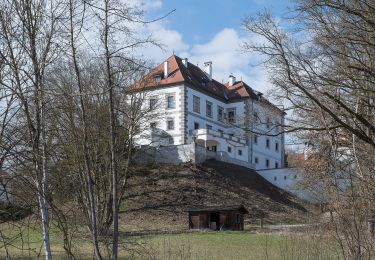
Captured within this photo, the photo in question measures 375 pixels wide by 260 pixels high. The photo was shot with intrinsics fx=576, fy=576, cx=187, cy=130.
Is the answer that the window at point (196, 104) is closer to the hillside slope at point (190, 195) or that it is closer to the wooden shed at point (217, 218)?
the hillside slope at point (190, 195)

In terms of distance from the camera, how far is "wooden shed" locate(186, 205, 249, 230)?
1383 inches

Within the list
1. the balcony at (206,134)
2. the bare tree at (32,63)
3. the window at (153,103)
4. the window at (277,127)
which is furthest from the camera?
the balcony at (206,134)

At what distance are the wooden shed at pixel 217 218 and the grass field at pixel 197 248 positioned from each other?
23.9 feet

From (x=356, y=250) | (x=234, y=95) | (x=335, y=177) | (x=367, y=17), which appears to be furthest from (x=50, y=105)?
(x=234, y=95)

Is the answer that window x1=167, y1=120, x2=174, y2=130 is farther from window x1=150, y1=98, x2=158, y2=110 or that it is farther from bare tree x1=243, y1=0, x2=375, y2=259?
bare tree x1=243, y1=0, x2=375, y2=259

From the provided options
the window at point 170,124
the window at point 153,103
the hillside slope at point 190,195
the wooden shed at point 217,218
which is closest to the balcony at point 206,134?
the window at point 170,124

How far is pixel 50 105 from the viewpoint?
5641mm

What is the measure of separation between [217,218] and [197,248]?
14730 mm

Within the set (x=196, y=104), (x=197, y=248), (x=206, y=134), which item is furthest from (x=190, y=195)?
(x=197, y=248)

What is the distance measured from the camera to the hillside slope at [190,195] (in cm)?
3884

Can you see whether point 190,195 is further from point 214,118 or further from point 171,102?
point 214,118

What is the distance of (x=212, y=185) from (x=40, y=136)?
135 ft

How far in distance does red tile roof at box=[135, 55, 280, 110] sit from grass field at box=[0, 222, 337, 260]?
3149 centimetres

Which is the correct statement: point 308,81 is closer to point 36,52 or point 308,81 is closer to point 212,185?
point 36,52
